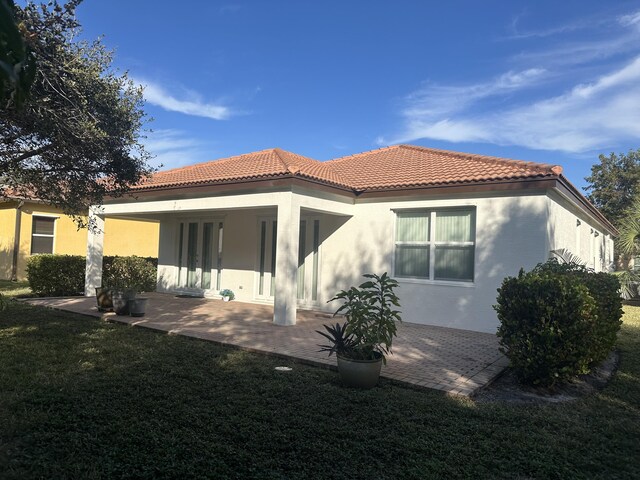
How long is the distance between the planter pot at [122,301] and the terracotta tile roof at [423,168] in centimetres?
647

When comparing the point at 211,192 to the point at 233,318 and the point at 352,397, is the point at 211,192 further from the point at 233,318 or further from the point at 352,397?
the point at 352,397

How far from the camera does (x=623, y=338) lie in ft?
33.2

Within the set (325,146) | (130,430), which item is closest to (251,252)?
(325,146)

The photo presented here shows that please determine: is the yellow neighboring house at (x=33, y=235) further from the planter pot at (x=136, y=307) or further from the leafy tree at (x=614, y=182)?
the leafy tree at (x=614, y=182)

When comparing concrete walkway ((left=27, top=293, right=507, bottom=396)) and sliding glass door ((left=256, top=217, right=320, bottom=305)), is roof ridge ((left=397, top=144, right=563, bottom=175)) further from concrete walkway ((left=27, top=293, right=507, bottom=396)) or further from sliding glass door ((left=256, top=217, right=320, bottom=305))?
sliding glass door ((left=256, top=217, right=320, bottom=305))

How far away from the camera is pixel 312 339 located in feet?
27.6

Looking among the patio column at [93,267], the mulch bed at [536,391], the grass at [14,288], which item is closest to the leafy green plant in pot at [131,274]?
the patio column at [93,267]

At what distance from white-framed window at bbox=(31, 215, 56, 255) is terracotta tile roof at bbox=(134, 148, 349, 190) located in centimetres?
721

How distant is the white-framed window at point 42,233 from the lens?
1841 cm

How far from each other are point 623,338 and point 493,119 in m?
9.88

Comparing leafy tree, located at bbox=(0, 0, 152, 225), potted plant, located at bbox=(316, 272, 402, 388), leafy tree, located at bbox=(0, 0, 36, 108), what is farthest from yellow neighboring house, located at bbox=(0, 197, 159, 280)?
leafy tree, located at bbox=(0, 0, 36, 108)

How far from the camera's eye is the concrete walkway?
20.9 feet

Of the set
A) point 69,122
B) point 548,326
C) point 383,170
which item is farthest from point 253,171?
point 548,326

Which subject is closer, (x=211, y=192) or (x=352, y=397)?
(x=352, y=397)
